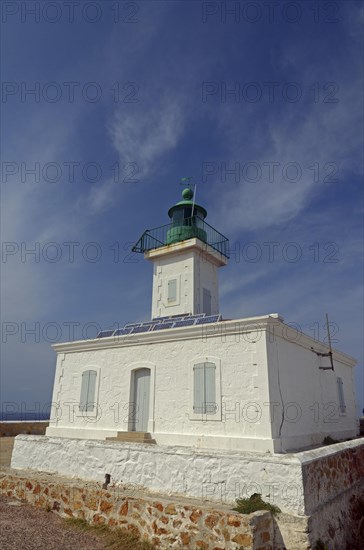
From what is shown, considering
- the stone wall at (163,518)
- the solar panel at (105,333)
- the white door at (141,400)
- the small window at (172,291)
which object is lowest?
the stone wall at (163,518)

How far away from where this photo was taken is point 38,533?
695 centimetres

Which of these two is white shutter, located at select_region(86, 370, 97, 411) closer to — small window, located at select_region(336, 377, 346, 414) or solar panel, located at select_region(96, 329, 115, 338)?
solar panel, located at select_region(96, 329, 115, 338)

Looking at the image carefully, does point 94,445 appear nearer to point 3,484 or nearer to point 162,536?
point 3,484

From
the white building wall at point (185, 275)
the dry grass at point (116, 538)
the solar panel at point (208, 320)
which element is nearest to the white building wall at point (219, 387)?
the solar panel at point (208, 320)

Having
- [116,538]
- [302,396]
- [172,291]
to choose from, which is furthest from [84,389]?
[302,396]

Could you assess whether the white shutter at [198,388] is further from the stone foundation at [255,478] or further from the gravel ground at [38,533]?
the gravel ground at [38,533]

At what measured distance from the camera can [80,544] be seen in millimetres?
6590

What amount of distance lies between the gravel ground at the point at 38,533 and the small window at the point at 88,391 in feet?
14.9

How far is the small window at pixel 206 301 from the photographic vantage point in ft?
49.6

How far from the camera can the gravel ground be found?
6.43 meters

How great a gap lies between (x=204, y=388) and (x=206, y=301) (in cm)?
508

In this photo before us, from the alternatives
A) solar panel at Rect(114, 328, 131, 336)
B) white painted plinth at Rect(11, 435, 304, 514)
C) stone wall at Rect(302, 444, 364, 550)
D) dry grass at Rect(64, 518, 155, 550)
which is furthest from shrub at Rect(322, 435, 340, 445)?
dry grass at Rect(64, 518, 155, 550)

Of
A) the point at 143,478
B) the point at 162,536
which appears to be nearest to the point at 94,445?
the point at 143,478

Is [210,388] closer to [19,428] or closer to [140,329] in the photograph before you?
[140,329]
